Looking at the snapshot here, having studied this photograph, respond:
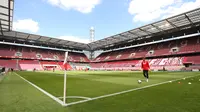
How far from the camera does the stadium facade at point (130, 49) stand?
1695 inches

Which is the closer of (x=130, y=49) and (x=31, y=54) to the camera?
(x=31, y=54)

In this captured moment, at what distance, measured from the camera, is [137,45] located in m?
67.4

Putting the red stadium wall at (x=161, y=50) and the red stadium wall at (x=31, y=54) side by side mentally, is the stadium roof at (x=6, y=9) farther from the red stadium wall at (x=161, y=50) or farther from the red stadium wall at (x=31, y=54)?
the red stadium wall at (x=161, y=50)

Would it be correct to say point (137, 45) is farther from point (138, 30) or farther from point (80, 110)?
point (80, 110)

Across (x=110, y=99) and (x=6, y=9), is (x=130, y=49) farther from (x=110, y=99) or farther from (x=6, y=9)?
(x=110, y=99)

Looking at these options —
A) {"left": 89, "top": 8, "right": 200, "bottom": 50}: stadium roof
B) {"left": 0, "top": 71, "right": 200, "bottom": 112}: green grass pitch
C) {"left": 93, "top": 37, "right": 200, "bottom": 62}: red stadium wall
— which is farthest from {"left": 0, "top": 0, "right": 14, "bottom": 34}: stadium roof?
{"left": 93, "top": 37, "right": 200, "bottom": 62}: red stadium wall

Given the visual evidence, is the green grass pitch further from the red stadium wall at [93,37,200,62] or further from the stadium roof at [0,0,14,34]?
the red stadium wall at [93,37,200,62]

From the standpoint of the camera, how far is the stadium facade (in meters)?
43.1

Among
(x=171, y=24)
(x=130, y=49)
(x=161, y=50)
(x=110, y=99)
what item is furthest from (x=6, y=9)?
(x=130, y=49)

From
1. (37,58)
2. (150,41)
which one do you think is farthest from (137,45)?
(37,58)

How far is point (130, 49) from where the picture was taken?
7006 cm

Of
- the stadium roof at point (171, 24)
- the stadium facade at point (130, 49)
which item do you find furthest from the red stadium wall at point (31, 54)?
the stadium roof at point (171, 24)

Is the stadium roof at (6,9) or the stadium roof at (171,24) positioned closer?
the stadium roof at (6,9)

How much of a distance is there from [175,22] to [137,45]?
2754cm
